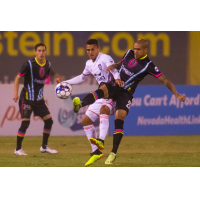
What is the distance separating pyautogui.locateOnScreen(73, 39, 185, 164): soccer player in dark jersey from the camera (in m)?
5.31

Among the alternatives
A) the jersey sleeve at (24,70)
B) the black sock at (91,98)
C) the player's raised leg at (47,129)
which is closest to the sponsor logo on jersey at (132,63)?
the black sock at (91,98)

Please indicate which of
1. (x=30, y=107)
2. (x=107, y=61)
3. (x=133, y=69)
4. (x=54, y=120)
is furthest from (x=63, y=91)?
(x=54, y=120)

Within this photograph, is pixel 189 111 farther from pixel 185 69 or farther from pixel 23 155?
pixel 23 155

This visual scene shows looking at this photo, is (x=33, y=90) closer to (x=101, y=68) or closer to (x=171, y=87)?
(x=101, y=68)

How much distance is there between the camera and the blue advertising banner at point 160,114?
1004 cm

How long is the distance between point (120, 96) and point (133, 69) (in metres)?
0.43

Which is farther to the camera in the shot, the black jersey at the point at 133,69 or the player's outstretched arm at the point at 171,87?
the black jersey at the point at 133,69

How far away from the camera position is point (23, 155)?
6.72m

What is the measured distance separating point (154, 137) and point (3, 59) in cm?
537

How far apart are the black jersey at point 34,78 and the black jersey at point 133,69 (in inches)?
66.4

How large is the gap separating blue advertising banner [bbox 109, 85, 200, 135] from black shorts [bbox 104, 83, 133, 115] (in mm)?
4468

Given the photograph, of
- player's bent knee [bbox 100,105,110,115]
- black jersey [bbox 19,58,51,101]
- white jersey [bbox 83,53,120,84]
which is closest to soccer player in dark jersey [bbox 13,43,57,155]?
black jersey [bbox 19,58,51,101]

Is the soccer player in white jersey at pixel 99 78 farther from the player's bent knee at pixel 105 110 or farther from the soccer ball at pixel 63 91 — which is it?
the soccer ball at pixel 63 91

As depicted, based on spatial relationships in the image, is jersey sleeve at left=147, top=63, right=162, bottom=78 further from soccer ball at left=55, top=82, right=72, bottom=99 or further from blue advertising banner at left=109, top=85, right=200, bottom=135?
blue advertising banner at left=109, top=85, right=200, bottom=135
